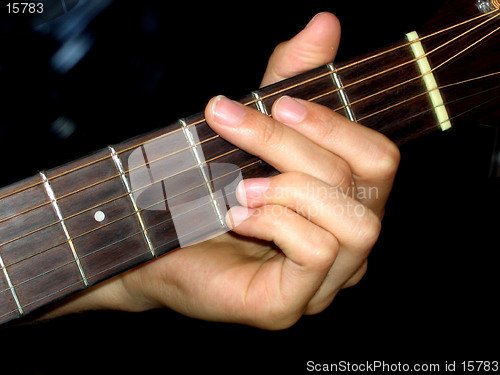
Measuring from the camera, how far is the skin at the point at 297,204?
0.65m

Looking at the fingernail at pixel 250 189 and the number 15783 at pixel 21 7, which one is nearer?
the fingernail at pixel 250 189

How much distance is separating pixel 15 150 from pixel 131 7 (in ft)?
1.92

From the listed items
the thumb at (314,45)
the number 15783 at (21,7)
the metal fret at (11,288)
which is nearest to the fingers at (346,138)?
the thumb at (314,45)

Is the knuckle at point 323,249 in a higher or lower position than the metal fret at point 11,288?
lower

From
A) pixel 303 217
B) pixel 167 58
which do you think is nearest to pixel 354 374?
pixel 303 217

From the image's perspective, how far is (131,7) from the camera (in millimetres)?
1113

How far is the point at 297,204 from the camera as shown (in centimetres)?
66

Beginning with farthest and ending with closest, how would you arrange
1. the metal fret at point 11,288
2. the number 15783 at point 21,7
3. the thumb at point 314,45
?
the number 15783 at point 21,7, the thumb at point 314,45, the metal fret at point 11,288

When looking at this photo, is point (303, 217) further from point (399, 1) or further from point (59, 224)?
point (399, 1)

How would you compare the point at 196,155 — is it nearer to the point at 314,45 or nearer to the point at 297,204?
the point at 297,204

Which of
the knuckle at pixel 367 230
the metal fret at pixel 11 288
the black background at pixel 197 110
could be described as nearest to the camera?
the metal fret at pixel 11 288

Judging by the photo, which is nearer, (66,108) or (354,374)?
(66,108)

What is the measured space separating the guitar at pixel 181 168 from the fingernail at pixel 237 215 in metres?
0.02

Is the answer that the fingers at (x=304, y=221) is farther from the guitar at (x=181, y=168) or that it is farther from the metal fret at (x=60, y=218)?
the metal fret at (x=60, y=218)
